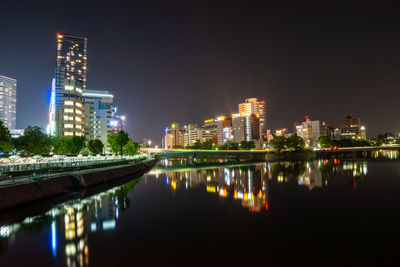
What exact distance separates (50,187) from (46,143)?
33.6 metres

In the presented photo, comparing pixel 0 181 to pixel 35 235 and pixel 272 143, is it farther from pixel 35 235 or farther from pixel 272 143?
pixel 272 143

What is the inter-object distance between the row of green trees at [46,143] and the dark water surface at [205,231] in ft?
91.6

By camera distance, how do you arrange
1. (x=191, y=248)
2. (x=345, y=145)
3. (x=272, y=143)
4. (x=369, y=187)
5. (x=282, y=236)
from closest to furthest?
1. (x=191, y=248)
2. (x=282, y=236)
3. (x=369, y=187)
4. (x=272, y=143)
5. (x=345, y=145)

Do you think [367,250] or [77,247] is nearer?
[367,250]

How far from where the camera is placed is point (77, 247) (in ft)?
51.7

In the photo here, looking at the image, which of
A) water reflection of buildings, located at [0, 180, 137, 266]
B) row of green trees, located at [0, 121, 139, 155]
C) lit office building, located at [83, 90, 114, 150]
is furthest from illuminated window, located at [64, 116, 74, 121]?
water reflection of buildings, located at [0, 180, 137, 266]

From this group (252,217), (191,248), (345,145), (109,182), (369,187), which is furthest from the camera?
(345,145)

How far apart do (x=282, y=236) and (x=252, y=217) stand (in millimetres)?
5105

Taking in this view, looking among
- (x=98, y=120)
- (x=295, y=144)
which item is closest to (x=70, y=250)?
(x=295, y=144)

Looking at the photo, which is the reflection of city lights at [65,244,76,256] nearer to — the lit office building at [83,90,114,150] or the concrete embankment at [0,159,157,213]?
the concrete embankment at [0,159,157,213]

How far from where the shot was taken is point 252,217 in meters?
22.5

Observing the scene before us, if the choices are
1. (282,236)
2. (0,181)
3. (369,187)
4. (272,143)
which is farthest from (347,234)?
(272,143)

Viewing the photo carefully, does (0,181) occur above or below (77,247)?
above

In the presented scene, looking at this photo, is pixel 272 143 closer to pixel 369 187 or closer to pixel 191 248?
pixel 369 187
